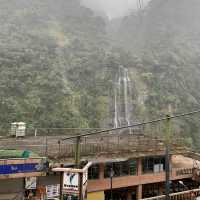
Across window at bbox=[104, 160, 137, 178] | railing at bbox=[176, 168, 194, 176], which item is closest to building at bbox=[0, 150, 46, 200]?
window at bbox=[104, 160, 137, 178]

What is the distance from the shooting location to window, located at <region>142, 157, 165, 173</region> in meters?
22.5

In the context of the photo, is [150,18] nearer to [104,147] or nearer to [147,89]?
[147,89]

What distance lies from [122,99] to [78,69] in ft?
37.4

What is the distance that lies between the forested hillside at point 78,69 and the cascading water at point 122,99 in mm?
1050

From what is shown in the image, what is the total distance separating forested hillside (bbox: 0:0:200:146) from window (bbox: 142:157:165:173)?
20206 millimetres

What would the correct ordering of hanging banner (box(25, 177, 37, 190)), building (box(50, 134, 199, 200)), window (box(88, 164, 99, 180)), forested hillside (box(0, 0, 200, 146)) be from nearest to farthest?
1. hanging banner (box(25, 177, 37, 190))
2. building (box(50, 134, 199, 200))
3. window (box(88, 164, 99, 180))
4. forested hillside (box(0, 0, 200, 146))

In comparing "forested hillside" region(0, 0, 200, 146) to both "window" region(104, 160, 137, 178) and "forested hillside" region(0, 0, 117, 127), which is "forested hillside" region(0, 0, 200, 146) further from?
"window" region(104, 160, 137, 178)

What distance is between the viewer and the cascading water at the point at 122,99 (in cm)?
4964

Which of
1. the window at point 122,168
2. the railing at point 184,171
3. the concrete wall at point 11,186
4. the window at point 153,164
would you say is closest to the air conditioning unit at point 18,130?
the concrete wall at point 11,186

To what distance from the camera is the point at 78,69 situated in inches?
2223

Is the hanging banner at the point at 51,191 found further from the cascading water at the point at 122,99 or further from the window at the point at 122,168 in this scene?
the cascading water at the point at 122,99

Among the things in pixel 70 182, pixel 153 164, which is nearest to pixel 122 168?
pixel 153 164

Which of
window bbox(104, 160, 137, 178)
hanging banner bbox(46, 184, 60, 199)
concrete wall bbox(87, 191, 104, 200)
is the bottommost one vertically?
concrete wall bbox(87, 191, 104, 200)

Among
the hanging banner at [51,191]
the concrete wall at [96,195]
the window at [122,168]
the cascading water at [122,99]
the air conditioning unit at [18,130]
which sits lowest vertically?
the concrete wall at [96,195]
